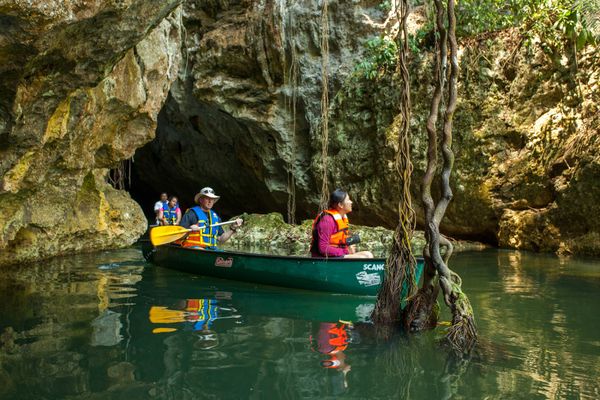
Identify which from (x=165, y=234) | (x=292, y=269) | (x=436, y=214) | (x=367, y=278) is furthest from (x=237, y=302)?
(x=165, y=234)

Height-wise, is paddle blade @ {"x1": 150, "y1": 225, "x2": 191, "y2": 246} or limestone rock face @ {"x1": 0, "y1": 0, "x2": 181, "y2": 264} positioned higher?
limestone rock face @ {"x1": 0, "y1": 0, "x2": 181, "y2": 264}

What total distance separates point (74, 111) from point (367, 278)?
4.70 metres

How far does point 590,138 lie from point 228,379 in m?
9.43

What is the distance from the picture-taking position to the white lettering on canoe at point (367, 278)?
6.82 metres

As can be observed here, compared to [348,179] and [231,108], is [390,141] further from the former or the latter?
[231,108]

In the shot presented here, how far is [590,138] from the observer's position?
1063 cm

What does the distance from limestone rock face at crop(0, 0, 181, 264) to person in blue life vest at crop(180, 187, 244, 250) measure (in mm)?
2127

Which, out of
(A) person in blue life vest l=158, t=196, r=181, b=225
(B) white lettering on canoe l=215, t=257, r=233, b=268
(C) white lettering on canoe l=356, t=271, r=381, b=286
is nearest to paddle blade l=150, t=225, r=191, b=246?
(B) white lettering on canoe l=215, t=257, r=233, b=268

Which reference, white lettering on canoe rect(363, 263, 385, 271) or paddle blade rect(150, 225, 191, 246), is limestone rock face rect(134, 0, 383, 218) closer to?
paddle blade rect(150, 225, 191, 246)

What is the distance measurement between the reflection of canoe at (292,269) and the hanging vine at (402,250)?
0.98 m

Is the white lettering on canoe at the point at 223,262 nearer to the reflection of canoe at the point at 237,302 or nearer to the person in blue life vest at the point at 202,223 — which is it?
the reflection of canoe at the point at 237,302

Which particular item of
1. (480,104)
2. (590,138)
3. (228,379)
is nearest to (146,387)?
(228,379)

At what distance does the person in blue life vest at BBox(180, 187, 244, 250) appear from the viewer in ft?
29.6

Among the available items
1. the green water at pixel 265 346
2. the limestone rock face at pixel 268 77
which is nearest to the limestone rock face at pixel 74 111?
the green water at pixel 265 346
